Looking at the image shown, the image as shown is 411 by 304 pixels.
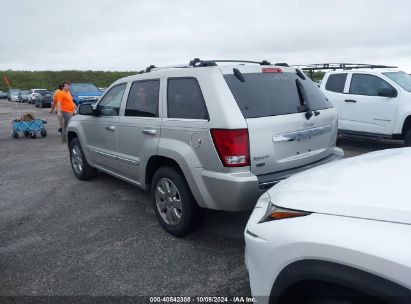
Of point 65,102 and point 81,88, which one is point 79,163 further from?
point 81,88

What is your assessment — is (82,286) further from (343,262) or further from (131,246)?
(343,262)

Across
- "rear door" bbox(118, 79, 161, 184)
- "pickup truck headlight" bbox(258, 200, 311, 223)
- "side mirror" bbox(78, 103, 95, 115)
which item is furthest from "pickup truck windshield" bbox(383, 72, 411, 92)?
"pickup truck headlight" bbox(258, 200, 311, 223)

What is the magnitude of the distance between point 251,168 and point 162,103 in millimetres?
1338

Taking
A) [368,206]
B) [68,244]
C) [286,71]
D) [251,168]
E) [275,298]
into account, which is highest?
[286,71]

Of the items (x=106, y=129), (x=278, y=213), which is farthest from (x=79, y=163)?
(x=278, y=213)

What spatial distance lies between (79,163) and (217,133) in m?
3.92

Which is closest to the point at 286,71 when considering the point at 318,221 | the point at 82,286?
the point at 318,221

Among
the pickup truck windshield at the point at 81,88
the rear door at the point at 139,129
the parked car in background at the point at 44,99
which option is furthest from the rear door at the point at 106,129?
the parked car in background at the point at 44,99

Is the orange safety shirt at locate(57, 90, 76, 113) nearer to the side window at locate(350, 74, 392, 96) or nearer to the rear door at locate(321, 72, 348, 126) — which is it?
the rear door at locate(321, 72, 348, 126)

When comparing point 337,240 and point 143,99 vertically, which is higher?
point 143,99

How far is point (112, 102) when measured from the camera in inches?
192

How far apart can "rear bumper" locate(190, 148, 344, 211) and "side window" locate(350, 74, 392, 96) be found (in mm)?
5653

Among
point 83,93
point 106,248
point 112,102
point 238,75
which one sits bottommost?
point 106,248

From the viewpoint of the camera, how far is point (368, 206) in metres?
1.63
